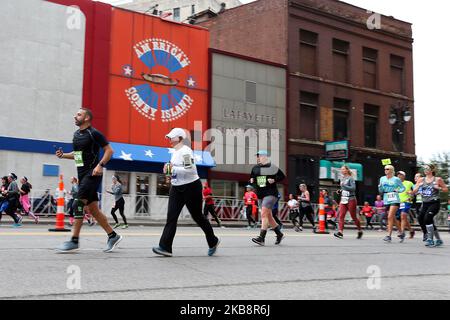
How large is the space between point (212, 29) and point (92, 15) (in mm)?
12809

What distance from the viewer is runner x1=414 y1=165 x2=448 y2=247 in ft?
36.7

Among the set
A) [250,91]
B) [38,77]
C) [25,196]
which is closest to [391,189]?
[25,196]

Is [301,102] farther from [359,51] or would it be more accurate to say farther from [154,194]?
[154,194]

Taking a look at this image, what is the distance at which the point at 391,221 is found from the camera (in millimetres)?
12578

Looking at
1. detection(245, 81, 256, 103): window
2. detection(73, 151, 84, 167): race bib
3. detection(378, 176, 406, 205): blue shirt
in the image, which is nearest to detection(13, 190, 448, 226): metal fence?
detection(245, 81, 256, 103): window

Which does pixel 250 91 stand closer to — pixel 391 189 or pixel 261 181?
pixel 391 189

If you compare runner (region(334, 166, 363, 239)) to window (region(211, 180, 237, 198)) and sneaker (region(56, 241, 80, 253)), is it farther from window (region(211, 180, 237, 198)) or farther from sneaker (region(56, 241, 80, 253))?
window (region(211, 180, 237, 198))

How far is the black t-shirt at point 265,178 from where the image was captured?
1009cm

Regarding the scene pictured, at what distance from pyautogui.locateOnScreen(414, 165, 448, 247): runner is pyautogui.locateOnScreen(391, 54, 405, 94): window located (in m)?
26.3

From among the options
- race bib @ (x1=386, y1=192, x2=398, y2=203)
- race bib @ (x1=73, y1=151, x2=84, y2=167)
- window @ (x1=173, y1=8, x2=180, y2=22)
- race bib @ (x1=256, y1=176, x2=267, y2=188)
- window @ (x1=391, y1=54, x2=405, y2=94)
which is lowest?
race bib @ (x1=386, y1=192, x2=398, y2=203)

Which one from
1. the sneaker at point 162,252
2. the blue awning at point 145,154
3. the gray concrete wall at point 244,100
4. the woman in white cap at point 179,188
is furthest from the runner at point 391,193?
the gray concrete wall at point 244,100

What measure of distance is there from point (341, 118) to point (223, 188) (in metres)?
9.98

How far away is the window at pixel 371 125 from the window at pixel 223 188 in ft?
35.3
